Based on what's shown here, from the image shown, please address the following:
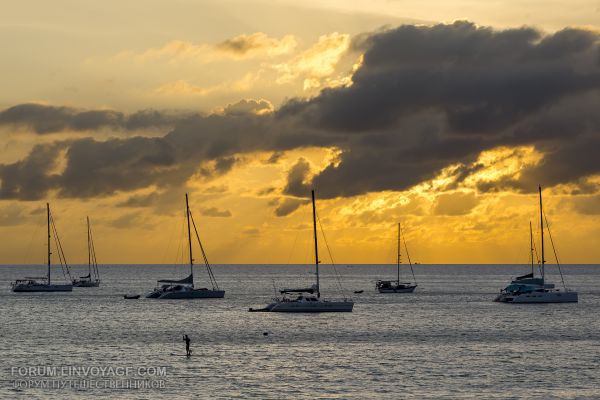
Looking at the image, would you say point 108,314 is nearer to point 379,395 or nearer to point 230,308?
point 230,308

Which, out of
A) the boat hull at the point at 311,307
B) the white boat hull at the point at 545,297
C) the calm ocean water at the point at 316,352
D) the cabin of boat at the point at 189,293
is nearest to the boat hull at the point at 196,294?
the cabin of boat at the point at 189,293

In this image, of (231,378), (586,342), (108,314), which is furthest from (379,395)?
(108,314)

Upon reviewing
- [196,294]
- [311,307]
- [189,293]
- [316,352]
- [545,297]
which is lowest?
[316,352]

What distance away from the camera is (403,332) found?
396ft

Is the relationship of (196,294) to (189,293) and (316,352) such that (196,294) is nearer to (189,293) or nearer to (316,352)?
(189,293)

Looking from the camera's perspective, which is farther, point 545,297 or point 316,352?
point 545,297

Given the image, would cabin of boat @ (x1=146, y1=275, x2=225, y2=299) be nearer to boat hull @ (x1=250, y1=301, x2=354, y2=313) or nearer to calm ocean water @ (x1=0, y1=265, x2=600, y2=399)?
calm ocean water @ (x1=0, y1=265, x2=600, y2=399)

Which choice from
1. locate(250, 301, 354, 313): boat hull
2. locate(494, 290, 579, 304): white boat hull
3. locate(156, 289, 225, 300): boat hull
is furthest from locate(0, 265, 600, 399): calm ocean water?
locate(156, 289, 225, 300): boat hull

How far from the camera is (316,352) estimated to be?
97.3 meters

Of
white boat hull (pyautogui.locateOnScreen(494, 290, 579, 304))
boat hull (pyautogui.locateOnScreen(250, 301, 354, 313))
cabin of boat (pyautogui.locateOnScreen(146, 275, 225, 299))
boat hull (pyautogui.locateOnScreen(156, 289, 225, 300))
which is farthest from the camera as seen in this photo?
cabin of boat (pyautogui.locateOnScreen(146, 275, 225, 299))

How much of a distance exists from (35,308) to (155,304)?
21.5 meters

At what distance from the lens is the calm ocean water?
74.0 metres

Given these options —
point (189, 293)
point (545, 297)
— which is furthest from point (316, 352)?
point (189, 293)

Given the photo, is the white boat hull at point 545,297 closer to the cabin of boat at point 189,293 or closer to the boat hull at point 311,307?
the boat hull at point 311,307
